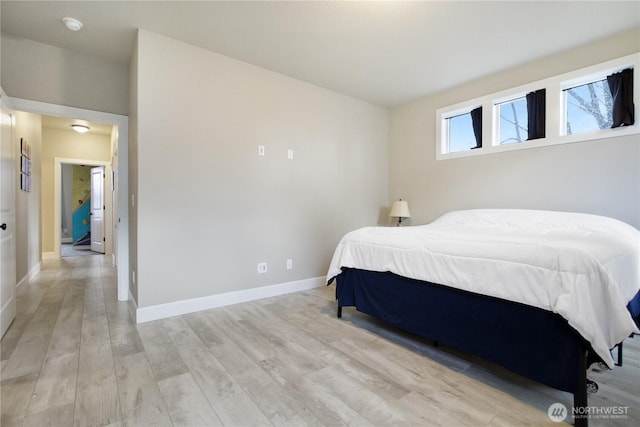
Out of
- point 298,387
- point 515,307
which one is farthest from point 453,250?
point 298,387

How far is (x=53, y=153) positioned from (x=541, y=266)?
786cm

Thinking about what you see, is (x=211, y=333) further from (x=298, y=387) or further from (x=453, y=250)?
(x=453, y=250)

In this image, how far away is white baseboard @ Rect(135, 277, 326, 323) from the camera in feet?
8.73

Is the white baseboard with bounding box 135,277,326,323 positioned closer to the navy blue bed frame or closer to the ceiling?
the navy blue bed frame

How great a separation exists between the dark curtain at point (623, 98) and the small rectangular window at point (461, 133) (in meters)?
1.32

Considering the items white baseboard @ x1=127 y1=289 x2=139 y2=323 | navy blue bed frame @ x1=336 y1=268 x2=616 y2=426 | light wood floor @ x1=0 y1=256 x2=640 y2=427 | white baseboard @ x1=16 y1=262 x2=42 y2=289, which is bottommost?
light wood floor @ x1=0 y1=256 x2=640 y2=427

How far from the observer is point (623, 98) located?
267 cm

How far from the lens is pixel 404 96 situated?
422cm

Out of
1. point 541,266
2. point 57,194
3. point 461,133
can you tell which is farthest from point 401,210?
point 57,194

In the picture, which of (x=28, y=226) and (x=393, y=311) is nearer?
(x=393, y=311)

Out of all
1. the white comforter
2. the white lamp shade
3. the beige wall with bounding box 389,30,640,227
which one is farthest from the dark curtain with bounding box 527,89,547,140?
the white lamp shade

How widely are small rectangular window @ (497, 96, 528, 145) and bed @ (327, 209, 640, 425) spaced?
1.30 meters

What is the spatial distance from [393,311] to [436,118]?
2.97m

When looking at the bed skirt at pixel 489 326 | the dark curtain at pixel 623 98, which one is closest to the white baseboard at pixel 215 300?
the bed skirt at pixel 489 326
